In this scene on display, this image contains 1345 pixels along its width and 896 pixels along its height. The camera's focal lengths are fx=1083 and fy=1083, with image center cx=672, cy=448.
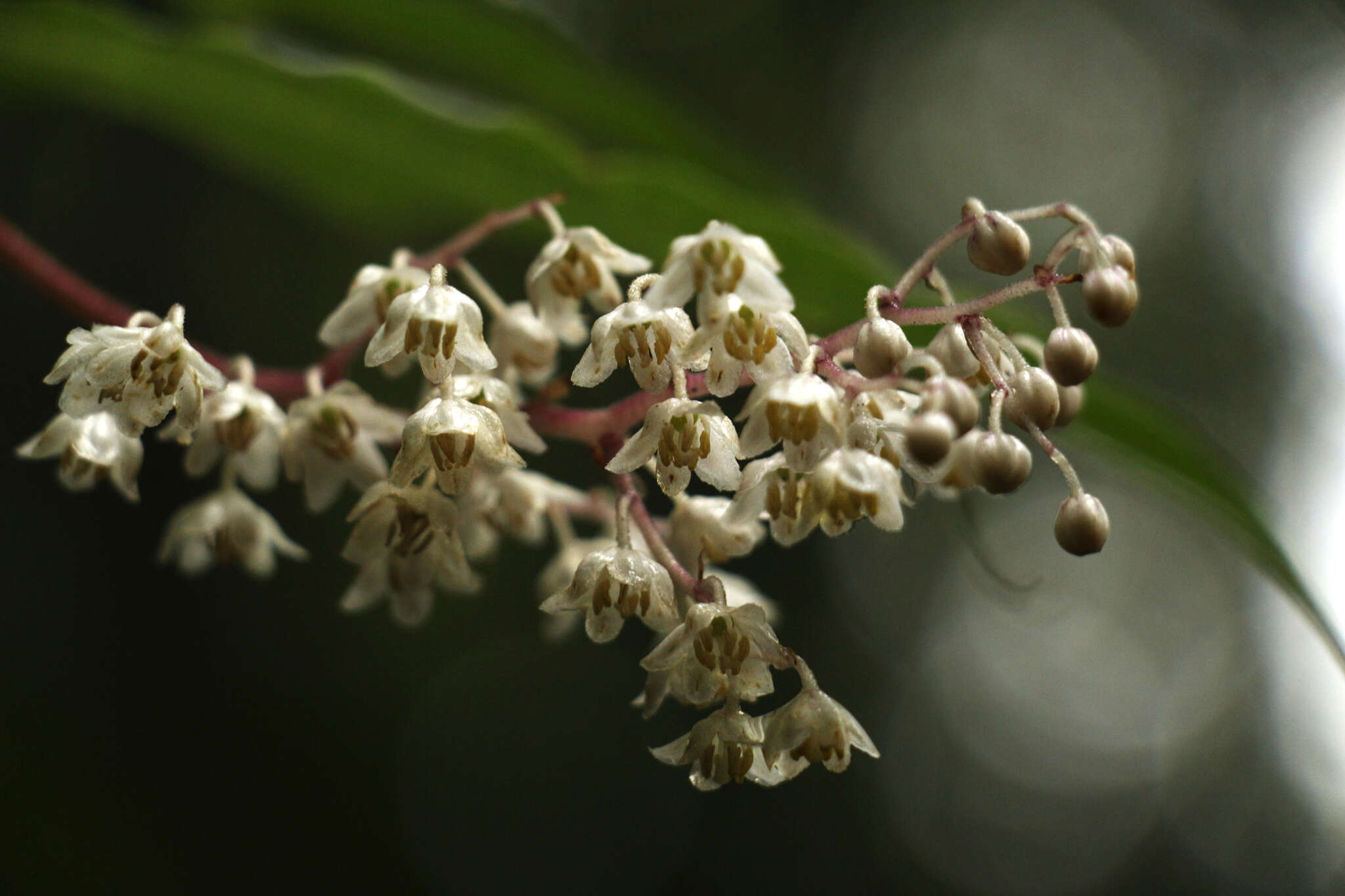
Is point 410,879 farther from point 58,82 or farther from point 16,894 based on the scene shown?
point 58,82

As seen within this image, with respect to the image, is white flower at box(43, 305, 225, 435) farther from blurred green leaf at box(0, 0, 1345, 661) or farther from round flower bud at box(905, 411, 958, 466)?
round flower bud at box(905, 411, 958, 466)

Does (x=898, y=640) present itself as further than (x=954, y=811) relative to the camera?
No

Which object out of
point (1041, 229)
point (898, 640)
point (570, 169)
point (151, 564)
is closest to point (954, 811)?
point (898, 640)

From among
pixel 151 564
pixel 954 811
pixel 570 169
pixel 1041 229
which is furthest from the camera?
pixel 954 811

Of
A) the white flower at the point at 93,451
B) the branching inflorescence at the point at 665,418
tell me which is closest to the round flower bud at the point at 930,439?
the branching inflorescence at the point at 665,418

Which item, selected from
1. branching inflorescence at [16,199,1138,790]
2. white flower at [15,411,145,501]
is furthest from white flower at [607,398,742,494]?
white flower at [15,411,145,501]

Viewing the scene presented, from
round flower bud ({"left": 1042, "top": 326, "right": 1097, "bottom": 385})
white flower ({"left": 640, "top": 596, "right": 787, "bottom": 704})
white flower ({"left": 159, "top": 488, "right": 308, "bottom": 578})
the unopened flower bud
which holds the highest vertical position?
the unopened flower bud
